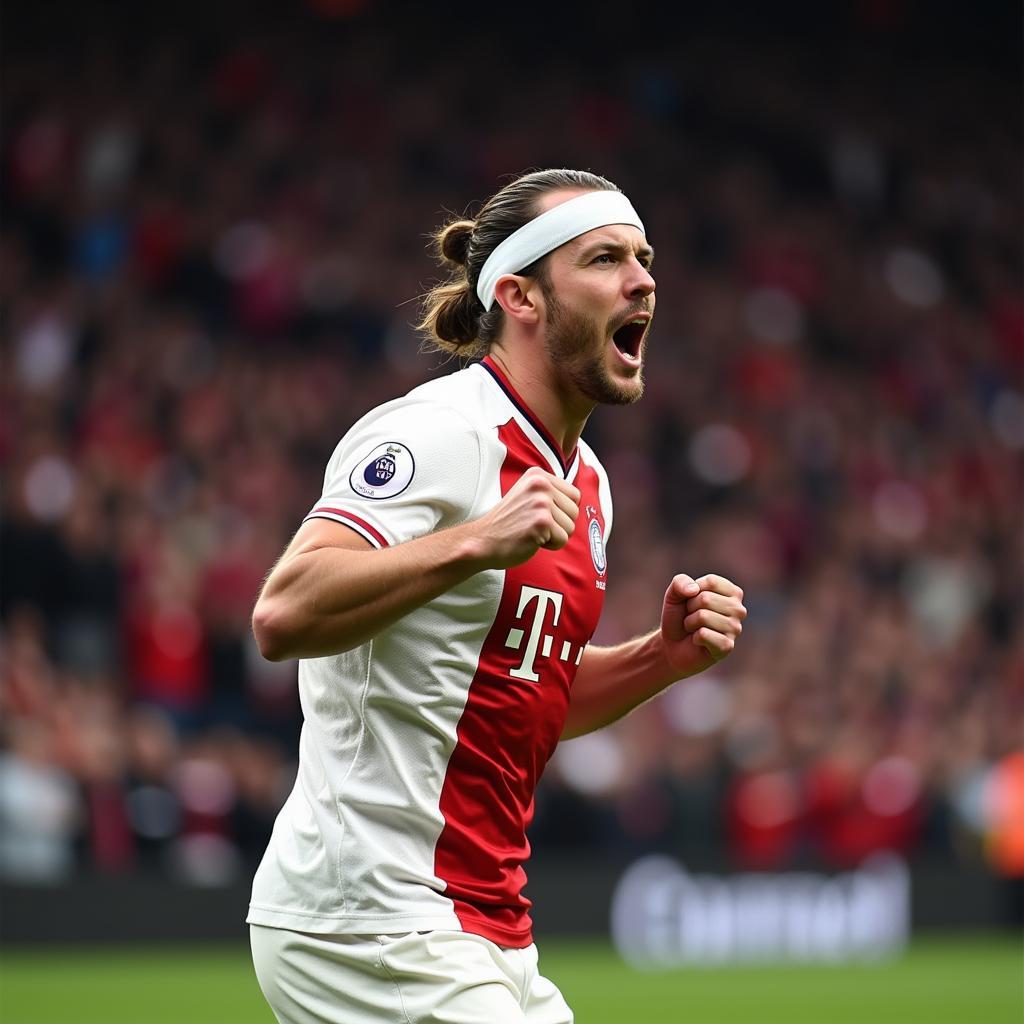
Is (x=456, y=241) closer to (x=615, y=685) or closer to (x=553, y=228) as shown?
(x=553, y=228)

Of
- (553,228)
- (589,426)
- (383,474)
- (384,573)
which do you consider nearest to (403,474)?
(383,474)

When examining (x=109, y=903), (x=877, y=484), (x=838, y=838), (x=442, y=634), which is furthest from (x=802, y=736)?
(x=442, y=634)

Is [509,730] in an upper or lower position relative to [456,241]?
lower

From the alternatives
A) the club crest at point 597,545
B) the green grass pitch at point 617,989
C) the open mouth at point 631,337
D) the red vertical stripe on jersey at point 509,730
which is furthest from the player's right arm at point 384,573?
the green grass pitch at point 617,989

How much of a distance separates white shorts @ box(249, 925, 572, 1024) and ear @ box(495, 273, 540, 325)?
4.43 ft

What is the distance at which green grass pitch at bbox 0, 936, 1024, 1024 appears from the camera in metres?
10.4

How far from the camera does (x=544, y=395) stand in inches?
172

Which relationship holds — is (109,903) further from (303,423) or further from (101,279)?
(101,279)

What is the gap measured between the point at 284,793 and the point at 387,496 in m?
8.65

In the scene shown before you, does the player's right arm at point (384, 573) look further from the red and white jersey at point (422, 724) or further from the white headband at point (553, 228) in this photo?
the white headband at point (553, 228)

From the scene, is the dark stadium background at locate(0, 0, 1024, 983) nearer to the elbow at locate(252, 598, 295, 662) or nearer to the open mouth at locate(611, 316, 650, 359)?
the open mouth at locate(611, 316, 650, 359)

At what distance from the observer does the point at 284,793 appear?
12250 mm

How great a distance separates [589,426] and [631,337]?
11.3 metres

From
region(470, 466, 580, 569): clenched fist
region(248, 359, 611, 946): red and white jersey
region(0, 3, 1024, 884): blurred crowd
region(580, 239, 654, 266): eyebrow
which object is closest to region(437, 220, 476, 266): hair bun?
region(580, 239, 654, 266): eyebrow
